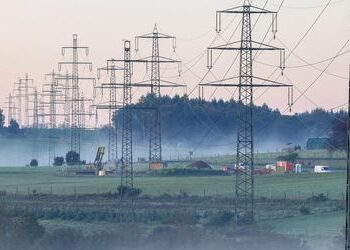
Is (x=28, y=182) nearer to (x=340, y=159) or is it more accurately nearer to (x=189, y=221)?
(x=340, y=159)

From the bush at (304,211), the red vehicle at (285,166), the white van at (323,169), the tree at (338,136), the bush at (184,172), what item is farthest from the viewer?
the tree at (338,136)

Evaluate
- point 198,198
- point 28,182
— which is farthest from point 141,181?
point 198,198

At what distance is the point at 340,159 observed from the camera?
15500cm

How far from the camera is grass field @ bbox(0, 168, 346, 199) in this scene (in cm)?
10706

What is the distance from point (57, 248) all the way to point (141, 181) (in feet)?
187

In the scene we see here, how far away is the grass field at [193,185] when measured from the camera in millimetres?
107062

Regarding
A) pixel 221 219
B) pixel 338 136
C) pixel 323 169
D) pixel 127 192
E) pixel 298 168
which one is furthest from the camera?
pixel 338 136

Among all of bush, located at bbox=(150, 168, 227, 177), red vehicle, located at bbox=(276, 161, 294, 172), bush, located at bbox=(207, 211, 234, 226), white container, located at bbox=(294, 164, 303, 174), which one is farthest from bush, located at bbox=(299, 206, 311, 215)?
red vehicle, located at bbox=(276, 161, 294, 172)

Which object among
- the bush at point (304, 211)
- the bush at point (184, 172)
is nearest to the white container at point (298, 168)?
the bush at point (184, 172)

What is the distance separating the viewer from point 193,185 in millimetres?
117938

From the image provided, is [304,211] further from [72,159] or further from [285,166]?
[72,159]

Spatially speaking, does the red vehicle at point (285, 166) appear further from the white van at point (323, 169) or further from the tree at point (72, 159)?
the tree at point (72, 159)

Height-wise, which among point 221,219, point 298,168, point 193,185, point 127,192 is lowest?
point 221,219

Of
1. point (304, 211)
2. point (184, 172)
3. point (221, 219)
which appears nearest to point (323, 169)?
point (184, 172)
